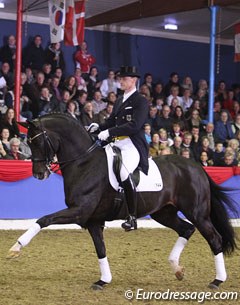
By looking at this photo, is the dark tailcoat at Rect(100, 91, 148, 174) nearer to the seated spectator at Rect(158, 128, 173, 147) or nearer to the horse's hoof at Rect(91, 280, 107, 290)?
the horse's hoof at Rect(91, 280, 107, 290)

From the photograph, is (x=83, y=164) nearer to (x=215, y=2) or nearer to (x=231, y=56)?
(x=215, y=2)

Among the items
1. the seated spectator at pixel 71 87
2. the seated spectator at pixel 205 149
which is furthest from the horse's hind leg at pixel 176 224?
the seated spectator at pixel 71 87

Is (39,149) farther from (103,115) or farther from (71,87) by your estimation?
(71,87)

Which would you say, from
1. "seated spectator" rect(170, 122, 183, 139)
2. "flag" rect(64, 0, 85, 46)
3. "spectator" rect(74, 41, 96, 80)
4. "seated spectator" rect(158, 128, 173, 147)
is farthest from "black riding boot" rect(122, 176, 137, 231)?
"spectator" rect(74, 41, 96, 80)

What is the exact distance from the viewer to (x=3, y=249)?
9.03m

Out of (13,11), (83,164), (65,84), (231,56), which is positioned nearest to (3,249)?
(83,164)

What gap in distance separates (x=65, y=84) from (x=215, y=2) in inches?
170

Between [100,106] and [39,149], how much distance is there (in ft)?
31.7

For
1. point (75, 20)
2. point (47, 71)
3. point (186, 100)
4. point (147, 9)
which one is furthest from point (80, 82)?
point (186, 100)

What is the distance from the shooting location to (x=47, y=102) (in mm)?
14688

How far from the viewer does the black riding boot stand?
670 centimetres

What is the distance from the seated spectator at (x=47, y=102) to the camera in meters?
14.5

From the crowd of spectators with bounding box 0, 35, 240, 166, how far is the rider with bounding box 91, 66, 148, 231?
514 cm

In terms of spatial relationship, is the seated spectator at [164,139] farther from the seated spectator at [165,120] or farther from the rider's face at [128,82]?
the rider's face at [128,82]
